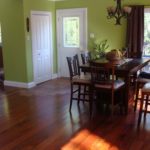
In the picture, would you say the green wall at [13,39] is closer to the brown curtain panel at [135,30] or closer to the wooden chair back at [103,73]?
the wooden chair back at [103,73]

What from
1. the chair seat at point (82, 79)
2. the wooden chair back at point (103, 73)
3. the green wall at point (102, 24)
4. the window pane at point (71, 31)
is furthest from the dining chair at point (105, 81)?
the window pane at point (71, 31)

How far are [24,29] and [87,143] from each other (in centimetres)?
370

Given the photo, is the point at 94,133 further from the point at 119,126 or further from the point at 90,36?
the point at 90,36

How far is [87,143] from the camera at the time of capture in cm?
340

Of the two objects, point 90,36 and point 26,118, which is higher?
point 90,36

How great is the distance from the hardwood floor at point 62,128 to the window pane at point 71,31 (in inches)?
92.5

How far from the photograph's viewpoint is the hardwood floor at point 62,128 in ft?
11.0

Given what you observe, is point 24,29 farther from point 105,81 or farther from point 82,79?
point 105,81

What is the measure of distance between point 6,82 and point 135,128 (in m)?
4.07

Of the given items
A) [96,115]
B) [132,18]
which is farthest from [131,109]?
[132,18]

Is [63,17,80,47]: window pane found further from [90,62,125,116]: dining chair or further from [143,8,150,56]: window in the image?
[90,62,125,116]: dining chair

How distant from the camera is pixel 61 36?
7395 millimetres

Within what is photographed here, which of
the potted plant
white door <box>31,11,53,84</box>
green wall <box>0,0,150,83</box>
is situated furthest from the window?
white door <box>31,11,53,84</box>

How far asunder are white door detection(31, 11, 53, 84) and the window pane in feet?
1.51
